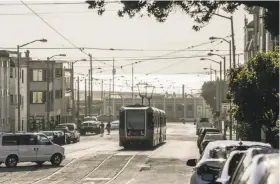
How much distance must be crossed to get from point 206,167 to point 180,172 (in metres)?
15.0

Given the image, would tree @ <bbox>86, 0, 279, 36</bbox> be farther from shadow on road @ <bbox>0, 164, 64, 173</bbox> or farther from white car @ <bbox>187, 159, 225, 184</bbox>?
shadow on road @ <bbox>0, 164, 64, 173</bbox>

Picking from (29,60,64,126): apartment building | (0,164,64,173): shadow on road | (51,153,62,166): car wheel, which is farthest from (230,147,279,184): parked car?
(29,60,64,126): apartment building

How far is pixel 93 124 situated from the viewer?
90.4 metres

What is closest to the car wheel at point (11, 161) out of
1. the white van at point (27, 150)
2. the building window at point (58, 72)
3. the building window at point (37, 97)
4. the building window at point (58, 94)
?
the white van at point (27, 150)

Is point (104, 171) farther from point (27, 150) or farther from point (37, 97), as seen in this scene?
point (37, 97)

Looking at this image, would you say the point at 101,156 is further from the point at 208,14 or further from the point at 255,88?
the point at 208,14

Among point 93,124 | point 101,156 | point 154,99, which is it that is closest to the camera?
point 101,156

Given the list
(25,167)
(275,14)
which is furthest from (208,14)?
(25,167)

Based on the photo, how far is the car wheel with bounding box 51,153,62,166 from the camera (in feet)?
113

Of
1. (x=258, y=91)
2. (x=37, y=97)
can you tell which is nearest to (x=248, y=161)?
(x=258, y=91)

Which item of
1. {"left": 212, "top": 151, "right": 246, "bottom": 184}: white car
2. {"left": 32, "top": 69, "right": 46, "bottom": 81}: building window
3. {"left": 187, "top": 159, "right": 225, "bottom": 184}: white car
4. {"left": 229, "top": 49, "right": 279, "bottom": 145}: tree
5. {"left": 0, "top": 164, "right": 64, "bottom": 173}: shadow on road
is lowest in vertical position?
{"left": 0, "top": 164, "right": 64, "bottom": 173}: shadow on road

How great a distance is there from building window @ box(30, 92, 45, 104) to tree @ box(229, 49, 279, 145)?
6647 cm

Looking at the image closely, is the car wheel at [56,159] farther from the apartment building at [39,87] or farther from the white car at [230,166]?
the apartment building at [39,87]

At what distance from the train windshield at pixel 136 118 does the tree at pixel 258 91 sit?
17.6 m
